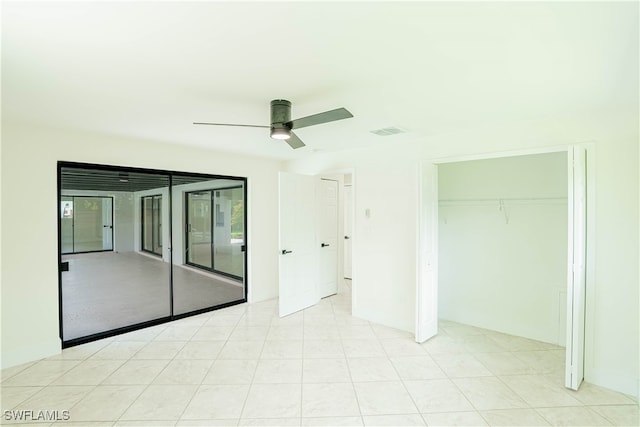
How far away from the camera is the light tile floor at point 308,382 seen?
2.20m

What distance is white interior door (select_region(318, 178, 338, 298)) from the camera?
5168 millimetres

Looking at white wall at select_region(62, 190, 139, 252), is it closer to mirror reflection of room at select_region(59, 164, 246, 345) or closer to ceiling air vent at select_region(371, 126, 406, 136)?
mirror reflection of room at select_region(59, 164, 246, 345)

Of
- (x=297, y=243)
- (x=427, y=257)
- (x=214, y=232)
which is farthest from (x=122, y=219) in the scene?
(x=427, y=257)

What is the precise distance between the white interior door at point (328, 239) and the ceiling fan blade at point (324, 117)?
2.82 m

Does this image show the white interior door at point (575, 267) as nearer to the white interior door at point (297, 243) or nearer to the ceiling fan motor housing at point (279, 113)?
the ceiling fan motor housing at point (279, 113)

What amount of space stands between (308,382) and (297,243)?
7.02 feet

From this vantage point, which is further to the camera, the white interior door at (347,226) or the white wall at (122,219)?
the white interior door at (347,226)

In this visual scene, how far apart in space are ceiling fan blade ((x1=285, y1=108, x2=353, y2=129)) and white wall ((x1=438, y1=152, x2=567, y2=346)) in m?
2.69

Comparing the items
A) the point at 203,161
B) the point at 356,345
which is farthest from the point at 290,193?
the point at 356,345

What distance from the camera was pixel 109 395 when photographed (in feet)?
8.00

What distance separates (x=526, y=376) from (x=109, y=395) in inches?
143

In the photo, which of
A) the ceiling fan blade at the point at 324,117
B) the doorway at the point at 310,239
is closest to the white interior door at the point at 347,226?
the doorway at the point at 310,239

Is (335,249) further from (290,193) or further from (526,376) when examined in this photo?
(526,376)

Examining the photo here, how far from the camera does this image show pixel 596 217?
102 inches
